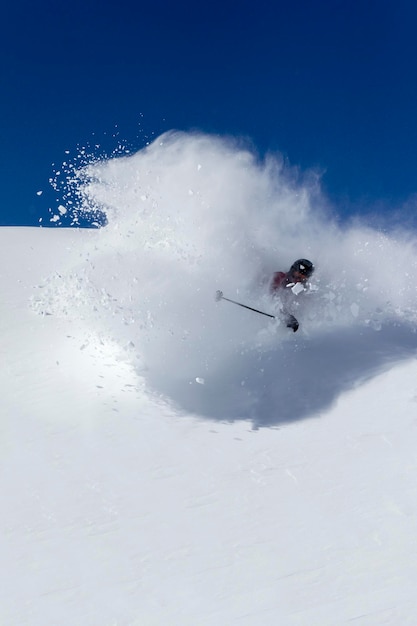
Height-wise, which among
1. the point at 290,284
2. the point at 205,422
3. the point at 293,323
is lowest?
the point at 205,422

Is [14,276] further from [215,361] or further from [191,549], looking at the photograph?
[191,549]

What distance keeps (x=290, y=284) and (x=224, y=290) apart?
1.11 meters

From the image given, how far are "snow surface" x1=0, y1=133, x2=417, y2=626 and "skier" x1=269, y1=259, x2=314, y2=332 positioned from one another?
0.22 m

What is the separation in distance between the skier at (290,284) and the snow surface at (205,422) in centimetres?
22

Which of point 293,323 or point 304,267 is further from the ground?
point 304,267

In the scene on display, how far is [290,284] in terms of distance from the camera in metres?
8.26

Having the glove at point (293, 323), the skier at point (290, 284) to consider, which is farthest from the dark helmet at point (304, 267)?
the glove at point (293, 323)

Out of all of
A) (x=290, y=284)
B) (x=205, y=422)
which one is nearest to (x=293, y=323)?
(x=290, y=284)

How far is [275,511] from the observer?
4.25 metres

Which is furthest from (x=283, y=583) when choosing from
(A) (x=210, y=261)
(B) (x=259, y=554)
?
(A) (x=210, y=261)

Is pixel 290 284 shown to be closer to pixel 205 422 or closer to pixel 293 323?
pixel 293 323

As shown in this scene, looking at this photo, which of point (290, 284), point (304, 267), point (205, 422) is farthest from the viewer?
point (290, 284)

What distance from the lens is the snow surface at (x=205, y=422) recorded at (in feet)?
11.4

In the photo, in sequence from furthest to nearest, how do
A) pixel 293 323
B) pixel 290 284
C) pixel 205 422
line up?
pixel 290 284
pixel 293 323
pixel 205 422
